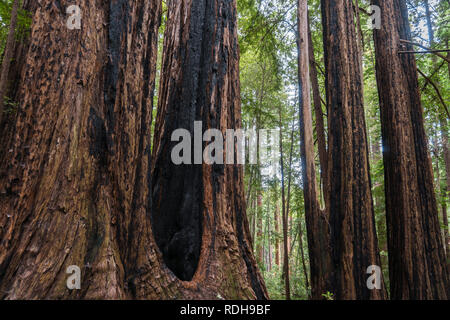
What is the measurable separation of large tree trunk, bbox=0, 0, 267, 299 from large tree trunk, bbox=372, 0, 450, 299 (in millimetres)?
2695

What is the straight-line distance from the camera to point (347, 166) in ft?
11.3

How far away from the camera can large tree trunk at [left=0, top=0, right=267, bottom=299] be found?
4.50ft

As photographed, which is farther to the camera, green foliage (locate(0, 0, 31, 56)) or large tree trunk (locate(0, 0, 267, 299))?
green foliage (locate(0, 0, 31, 56))

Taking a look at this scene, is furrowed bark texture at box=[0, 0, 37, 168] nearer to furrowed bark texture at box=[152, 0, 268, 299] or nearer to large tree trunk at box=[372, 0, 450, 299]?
furrowed bark texture at box=[152, 0, 268, 299]

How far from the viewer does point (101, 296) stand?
1.37 metres

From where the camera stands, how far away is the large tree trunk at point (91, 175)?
1370 millimetres

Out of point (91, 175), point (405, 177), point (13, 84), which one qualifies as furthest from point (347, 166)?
point (13, 84)

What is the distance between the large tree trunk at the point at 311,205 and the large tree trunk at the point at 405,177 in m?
1.10

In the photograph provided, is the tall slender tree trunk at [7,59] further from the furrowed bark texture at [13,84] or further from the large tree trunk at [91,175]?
the large tree trunk at [91,175]

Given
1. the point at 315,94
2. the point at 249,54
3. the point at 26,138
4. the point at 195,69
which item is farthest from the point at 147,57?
the point at 249,54

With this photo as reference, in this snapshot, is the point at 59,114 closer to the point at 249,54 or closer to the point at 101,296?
the point at 101,296

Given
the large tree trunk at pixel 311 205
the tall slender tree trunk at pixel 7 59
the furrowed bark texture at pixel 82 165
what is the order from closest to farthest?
1. the furrowed bark texture at pixel 82 165
2. the tall slender tree trunk at pixel 7 59
3. the large tree trunk at pixel 311 205

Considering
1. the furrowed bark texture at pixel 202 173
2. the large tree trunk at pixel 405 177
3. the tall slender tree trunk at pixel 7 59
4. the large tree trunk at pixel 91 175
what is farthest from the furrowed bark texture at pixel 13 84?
the large tree trunk at pixel 405 177

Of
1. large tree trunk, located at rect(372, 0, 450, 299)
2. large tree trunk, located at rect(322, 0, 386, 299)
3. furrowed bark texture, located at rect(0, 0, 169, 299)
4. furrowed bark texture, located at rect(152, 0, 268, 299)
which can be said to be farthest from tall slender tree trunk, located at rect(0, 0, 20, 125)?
large tree trunk, located at rect(372, 0, 450, 299)
